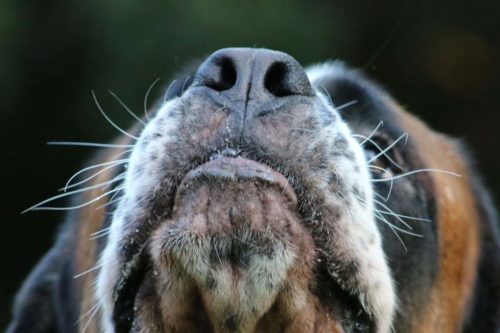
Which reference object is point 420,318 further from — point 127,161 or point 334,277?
point 127,161

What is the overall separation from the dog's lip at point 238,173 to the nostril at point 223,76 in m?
0.25

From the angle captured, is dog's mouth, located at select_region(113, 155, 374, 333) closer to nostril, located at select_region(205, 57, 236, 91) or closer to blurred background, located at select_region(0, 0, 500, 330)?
nostril, located at select_region(205, 57, 236, 91)

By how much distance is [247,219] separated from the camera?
2822 mm

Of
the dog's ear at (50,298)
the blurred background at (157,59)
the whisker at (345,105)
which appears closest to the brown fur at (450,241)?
the whisker at (345,105)

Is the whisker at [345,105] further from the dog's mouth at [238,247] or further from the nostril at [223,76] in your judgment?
the dog's mouth at [238,247]

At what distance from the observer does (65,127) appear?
9.32 meters

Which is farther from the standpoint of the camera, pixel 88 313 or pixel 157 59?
pixel 157 59

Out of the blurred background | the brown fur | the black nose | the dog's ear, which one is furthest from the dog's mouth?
the blurred background

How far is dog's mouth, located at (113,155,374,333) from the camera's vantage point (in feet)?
9.29

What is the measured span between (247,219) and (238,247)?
0.26 ft

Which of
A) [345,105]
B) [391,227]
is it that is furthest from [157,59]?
[391,227]

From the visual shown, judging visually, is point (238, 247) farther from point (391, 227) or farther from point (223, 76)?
point (391, 227)

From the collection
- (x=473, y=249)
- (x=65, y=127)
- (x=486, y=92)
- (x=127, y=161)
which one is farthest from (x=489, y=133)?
(x=127, y=161)

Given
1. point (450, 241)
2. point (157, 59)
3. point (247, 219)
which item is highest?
point (247, 219)
